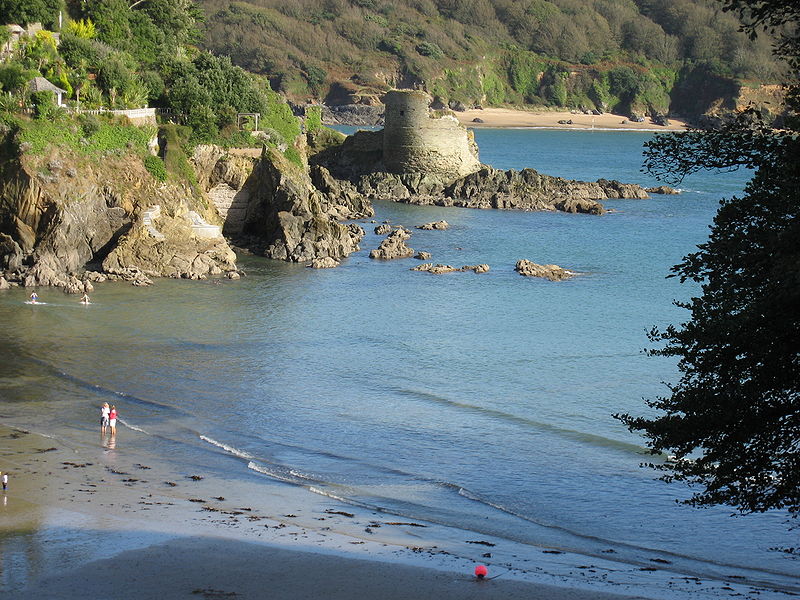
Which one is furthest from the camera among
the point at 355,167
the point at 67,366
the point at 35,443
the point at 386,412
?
the point at 355,167

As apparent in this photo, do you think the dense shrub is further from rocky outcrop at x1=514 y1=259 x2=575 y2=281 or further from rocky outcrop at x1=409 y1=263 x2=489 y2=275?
rocky outcrop at x1=514 y1=259 x2=575 y2=281

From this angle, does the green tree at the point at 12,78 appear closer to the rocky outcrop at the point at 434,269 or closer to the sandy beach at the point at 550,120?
the rocky outcrop at the point at 434,269

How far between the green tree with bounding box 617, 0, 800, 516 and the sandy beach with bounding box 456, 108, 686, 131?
154m

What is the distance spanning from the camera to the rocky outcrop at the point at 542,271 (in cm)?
4703

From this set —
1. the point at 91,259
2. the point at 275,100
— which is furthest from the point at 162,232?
the point at 275,100

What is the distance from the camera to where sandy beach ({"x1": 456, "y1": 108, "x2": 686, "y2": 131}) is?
559 ft

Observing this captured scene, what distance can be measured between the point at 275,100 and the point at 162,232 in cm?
1841

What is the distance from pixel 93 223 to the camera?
43438mm

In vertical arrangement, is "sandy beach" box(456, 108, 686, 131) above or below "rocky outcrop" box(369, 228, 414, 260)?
above

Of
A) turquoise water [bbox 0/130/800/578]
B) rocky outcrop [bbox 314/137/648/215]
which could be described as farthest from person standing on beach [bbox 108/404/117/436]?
rocky outcrop [bbox 314/137/648/215]

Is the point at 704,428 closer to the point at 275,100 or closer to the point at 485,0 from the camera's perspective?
the point at 275,100

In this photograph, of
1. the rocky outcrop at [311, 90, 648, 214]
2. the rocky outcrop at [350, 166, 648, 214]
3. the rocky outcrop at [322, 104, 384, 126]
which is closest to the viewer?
the rocky outcrop at [350, 166, 648, 214]

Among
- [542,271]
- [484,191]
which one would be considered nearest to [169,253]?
[542,271]

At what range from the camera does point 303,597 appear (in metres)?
15.4
